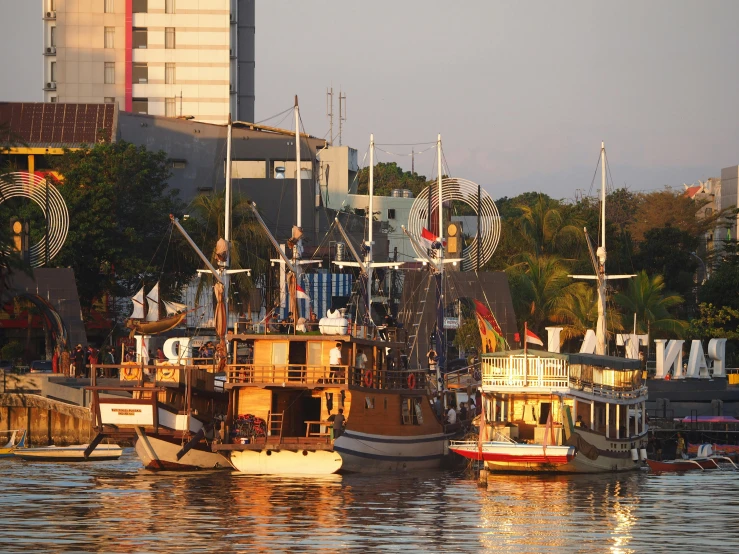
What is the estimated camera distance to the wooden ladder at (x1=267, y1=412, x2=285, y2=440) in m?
43.3

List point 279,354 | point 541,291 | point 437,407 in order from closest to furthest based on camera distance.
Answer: point 279,354
point 437,407
point 541,291

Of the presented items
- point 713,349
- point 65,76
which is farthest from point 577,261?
point 65,76

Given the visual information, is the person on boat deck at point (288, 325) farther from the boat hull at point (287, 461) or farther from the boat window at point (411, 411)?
the boat window at point (411, 411)

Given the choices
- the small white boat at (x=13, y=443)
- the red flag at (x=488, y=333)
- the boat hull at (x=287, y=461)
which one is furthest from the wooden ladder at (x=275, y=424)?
the small white boat at (x=13, y=443)

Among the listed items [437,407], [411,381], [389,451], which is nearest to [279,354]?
[389,451]

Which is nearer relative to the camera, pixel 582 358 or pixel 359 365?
pixel 359 365

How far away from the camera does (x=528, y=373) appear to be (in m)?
45.0

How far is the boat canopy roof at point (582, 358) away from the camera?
4500 cm

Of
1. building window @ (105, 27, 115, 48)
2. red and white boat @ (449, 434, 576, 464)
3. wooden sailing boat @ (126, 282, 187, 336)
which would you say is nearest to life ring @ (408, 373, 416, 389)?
red and white boat @ (449, 434, 576, 464)

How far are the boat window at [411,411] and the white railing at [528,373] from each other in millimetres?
2973

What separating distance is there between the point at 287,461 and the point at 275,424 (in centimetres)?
204

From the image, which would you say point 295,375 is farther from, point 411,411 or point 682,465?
point 682,465

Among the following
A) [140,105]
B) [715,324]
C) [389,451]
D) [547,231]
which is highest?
[140,105]

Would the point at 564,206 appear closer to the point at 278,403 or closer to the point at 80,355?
the point at 80,355
